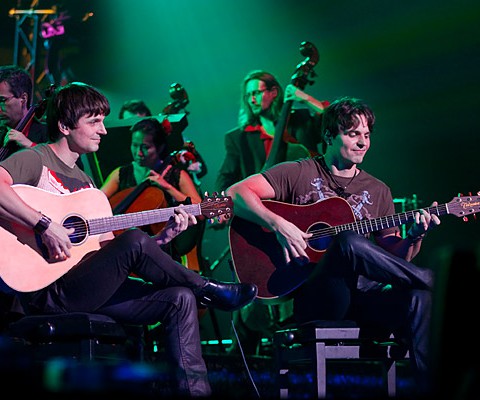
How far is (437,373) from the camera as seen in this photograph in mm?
1122

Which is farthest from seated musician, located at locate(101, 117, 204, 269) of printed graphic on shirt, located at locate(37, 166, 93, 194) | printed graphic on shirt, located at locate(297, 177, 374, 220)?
printed graphic on shirt, located at locate(37, 166, 93, 194)

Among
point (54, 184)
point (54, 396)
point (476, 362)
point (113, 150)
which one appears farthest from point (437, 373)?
point (113, 150)

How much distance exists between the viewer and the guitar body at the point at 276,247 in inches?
153

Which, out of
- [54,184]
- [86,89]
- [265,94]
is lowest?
[54,184]

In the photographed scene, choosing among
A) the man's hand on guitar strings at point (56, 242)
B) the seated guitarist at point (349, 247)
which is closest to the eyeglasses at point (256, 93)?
the seated guitarist at point (349, 247)

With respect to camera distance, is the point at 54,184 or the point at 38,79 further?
the point at 38,79

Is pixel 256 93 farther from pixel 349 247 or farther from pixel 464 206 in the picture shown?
pixel 349 247

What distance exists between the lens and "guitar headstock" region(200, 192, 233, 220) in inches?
155

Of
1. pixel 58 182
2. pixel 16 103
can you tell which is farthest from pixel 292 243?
pixel 16 103

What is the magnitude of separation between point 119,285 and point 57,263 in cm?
30

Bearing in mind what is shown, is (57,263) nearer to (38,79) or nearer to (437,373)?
(437,373)

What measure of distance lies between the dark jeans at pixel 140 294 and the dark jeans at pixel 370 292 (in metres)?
0.64

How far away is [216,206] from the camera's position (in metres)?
3.97

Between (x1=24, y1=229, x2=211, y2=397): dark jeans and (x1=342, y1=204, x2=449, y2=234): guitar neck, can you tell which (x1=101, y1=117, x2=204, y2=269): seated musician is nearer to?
(x1=342, y1=204, x2=449, y2=234): guitar neck
